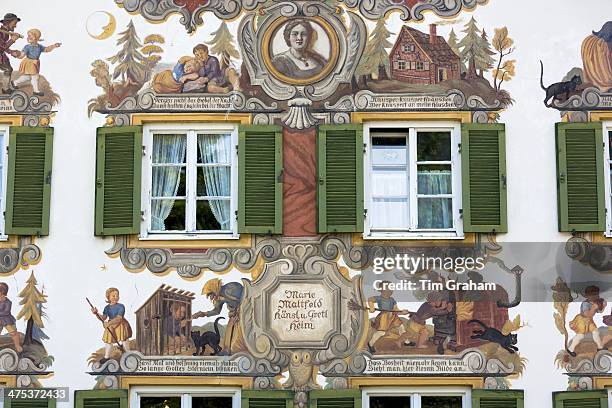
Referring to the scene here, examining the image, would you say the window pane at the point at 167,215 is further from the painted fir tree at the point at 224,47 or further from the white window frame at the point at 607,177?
the white window frame at the point at 607,177

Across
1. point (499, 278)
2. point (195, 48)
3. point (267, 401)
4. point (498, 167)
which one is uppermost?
point (195, 48)

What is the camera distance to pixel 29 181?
17203mm

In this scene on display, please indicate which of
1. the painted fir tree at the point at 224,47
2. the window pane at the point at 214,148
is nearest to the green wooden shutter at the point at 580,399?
the window pane at the point at 214,148

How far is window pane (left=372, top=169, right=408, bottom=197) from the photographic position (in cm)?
1731

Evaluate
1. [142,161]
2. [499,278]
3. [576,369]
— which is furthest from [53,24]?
[576,369]

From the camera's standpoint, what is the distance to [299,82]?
17391 millimetres

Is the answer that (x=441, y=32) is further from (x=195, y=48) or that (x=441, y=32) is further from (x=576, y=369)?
(x=576, y=369)

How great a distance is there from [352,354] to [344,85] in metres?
3.17

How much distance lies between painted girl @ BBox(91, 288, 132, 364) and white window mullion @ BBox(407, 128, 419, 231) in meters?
3.48

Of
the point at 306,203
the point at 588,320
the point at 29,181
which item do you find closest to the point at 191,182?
the point at 306,203

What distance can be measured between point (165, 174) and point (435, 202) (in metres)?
3.20

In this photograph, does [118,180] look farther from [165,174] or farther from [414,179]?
[414,179]

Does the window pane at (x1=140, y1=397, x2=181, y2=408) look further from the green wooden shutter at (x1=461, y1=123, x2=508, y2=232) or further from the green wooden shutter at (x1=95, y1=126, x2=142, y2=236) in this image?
the green wooden shutter at (x1=461, y1=123, x2=508, y2=232)

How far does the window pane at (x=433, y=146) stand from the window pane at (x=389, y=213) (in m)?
0.59
